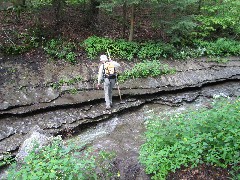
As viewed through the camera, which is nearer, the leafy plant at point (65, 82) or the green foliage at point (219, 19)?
the leafy plant at point (65, 82)

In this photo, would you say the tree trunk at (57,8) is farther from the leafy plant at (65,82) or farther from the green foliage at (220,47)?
the green foliage at (220,47)

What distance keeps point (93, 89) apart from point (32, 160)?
5.55m

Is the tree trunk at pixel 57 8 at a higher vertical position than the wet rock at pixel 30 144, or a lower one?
higher

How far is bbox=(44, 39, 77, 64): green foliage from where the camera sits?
11.5 m

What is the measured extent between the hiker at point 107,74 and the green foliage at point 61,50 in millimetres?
2380

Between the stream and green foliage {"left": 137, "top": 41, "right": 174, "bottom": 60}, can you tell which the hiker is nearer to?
the stream

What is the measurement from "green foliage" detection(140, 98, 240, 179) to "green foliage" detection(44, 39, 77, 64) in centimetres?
638

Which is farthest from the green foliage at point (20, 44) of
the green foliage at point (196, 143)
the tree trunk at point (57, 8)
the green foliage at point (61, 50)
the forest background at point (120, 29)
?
the green foliage at point (196, 143)

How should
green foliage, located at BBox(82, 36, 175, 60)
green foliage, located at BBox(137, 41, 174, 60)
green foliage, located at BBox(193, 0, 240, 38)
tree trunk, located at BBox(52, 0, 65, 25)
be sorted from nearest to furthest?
green foliage, located at BBox(82, 36, 175, 60) < green foliage, located at BBox(137, 41, 174, 60) < tree trunk, located at BBox(52, 0, 65, 25) < green foliage, located at BBox(193, 0, 240, 38)

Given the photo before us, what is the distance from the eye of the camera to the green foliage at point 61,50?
1146cm

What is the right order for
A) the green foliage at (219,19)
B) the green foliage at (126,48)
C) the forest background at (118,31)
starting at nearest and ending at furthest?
1. the forest background at (118,31)
2. the green foliage at (126,48)
3. the green foliage at (219,19)

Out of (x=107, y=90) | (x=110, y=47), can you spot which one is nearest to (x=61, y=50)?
(x=110, y=47)

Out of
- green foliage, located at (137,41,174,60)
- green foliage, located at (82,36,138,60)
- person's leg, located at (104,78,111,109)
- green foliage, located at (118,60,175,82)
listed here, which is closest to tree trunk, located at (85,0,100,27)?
green foliage, located at (82,36,138,60)

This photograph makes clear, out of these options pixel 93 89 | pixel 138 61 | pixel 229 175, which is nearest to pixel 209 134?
pixel 229 175
